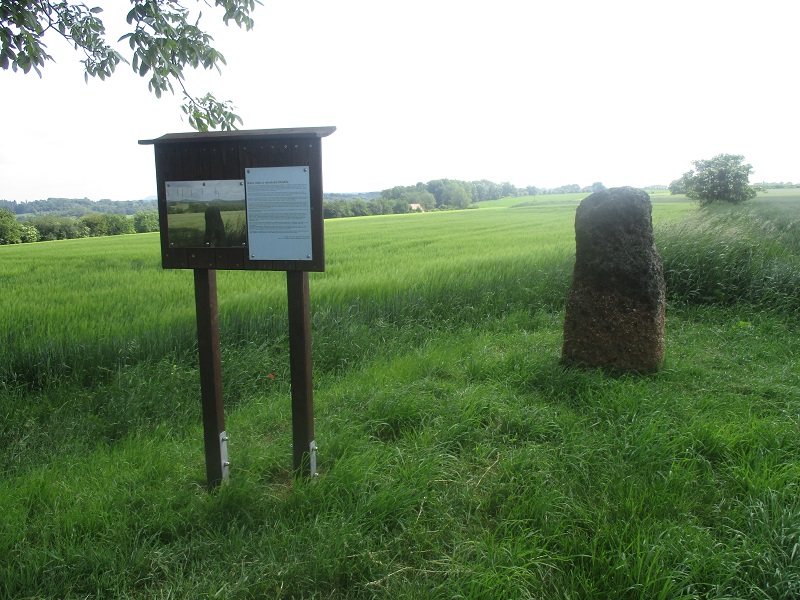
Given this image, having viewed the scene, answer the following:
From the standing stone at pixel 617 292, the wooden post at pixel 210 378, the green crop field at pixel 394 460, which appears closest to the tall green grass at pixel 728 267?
the green crop field at pixel 394 460

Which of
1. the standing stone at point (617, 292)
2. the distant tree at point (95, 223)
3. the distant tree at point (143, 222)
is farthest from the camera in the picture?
the distant tree at point (143, 222)

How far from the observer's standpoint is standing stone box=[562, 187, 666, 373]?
4.47m

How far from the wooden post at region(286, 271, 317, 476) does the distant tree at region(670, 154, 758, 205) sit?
18799mm

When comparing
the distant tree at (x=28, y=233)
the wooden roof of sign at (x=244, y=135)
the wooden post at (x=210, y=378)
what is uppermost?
the wooden roof of sign at (x=244, y=135)

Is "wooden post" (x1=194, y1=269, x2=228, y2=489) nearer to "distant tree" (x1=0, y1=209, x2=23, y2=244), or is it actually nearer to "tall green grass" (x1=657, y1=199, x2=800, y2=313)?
"tall green grass" (x1=657, y1=199, x2=800, y2=313)

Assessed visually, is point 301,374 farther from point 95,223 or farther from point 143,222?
point 143,222

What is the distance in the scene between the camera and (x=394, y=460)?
2984 mm

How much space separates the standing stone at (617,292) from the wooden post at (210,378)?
3.06 m

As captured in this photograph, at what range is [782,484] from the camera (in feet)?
8.71

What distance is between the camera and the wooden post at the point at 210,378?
2830mm

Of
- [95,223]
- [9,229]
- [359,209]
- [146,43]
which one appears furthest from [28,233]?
[146,43]

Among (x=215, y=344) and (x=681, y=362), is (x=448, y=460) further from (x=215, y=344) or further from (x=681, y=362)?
(x=681, y=362)

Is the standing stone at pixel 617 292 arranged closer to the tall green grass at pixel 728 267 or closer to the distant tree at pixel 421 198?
the tall green grass at pixel 728 267

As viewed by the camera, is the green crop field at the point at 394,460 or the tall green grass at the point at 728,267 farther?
the tall green grass at the point at 728,267
